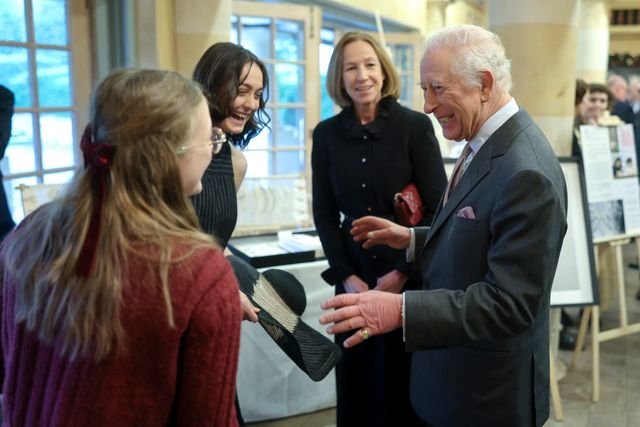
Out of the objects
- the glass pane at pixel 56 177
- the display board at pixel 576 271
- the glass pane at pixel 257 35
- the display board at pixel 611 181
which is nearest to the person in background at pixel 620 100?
the display board at pixel 611 181

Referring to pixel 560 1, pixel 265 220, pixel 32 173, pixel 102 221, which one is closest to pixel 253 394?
pixel 265 220

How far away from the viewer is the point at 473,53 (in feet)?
4.35

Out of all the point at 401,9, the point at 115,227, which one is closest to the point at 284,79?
the point at 401,9

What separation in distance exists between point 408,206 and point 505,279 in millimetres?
852

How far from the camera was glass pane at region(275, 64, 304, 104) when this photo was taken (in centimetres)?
469

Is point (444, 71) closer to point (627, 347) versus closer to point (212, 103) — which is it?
point (212, 103)

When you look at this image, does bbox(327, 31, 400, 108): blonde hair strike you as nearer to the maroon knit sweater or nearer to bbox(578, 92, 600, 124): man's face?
the maroon knit sweater

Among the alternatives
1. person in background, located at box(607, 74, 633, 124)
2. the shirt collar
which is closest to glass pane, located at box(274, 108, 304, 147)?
the shirt collar

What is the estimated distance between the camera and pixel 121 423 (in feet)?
2.86

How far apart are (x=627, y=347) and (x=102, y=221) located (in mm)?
4024

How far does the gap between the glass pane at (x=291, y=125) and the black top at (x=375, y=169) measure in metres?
2.50

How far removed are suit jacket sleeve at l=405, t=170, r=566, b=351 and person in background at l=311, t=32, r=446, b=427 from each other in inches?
30.2

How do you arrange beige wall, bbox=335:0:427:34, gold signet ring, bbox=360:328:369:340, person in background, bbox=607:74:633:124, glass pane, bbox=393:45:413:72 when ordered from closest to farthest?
gold signet ring, bbox=360:328:369:340 < beige wall, bbox=335:0:427:34 < glass pane, bbox=393:45:413:72 < person in background, bbox=607:74:633:124

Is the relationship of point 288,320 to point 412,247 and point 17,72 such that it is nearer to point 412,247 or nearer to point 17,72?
point 412,247
